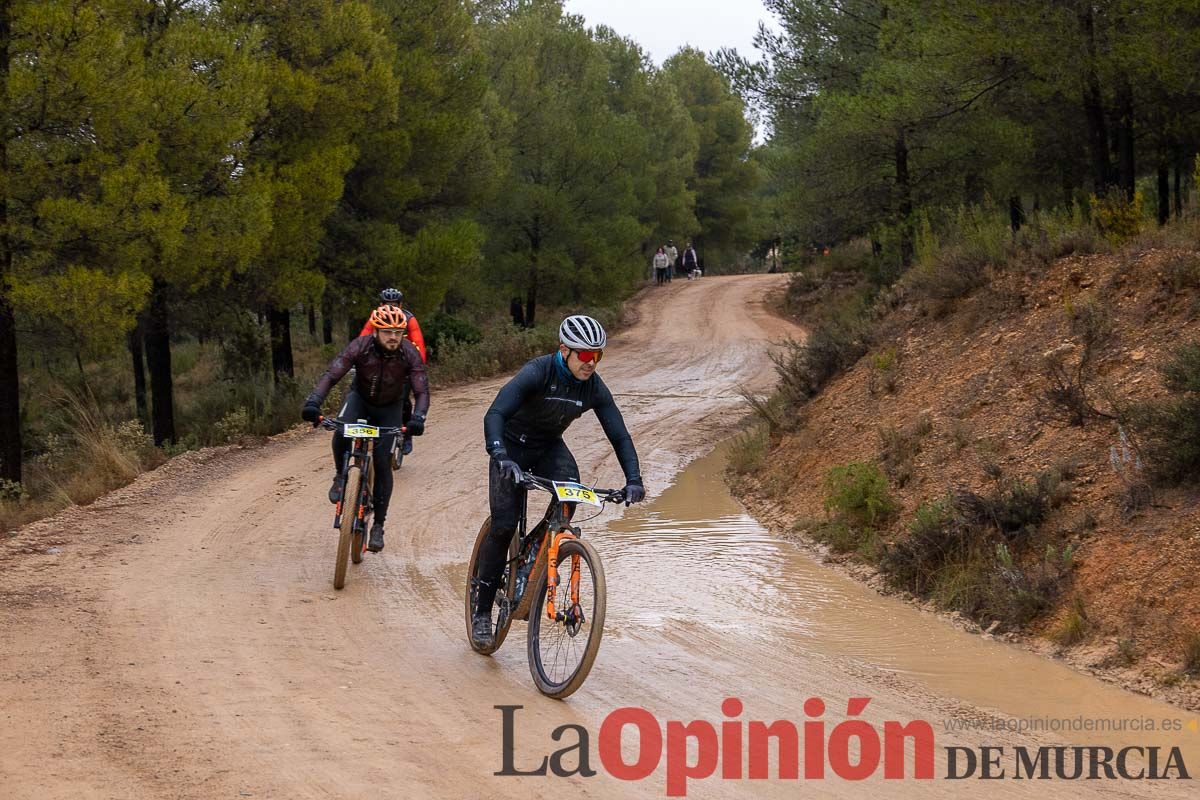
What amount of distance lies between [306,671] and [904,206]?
2160 cm

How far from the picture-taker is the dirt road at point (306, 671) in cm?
506

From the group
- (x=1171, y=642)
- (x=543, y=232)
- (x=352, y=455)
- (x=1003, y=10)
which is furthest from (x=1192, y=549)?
A: (x=543, y=232)

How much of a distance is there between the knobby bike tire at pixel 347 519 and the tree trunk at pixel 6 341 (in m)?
7.61

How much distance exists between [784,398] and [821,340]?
101 centimetres

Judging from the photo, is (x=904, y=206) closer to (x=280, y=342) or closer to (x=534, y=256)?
(x=534, y=256)

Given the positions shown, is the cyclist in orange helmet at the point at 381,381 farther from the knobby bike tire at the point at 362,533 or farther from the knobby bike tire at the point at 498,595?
the knobby bike tire at the point at 498,595

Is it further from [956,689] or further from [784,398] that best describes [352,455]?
[784,398]

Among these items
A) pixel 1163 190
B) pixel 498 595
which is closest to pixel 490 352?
pixel 1163 190

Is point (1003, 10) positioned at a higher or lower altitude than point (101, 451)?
higher

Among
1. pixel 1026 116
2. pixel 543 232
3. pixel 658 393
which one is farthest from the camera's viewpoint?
pixel 543 232

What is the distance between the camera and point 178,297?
20.9 metres

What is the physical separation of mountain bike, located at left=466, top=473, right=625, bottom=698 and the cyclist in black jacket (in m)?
0.15

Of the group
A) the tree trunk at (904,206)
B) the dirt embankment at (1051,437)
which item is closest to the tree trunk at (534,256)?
the tree trunk at (904,206)

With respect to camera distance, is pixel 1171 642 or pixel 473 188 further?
pixel 473 188
